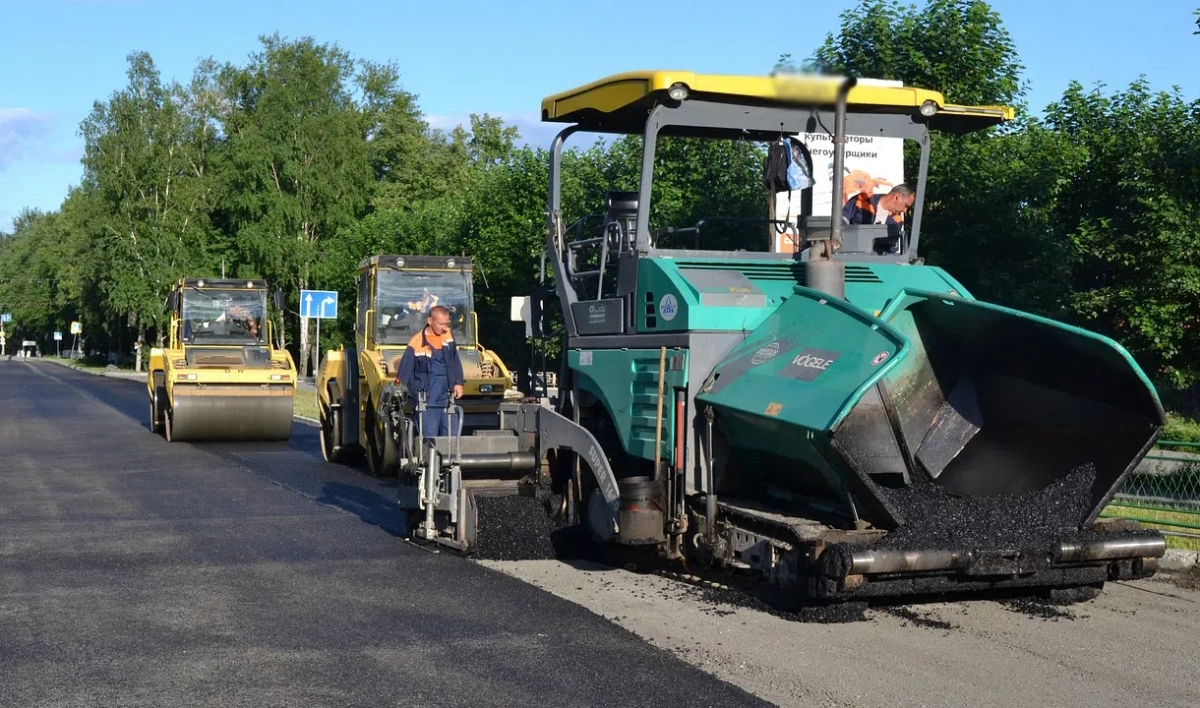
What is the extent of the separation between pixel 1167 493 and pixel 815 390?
4.86 metres

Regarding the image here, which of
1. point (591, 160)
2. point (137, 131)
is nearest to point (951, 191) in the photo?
point (591, 160)

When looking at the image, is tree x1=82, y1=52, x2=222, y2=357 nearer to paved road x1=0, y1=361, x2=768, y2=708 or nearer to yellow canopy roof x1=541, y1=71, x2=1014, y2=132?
paved road x1=0, y1=361, x2=768, y2=708

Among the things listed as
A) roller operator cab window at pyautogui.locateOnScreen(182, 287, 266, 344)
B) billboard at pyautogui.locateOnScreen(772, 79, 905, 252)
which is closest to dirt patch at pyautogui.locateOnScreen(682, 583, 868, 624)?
billboard at pyautogui.locateOnScreen(772, 79, 905, 252)

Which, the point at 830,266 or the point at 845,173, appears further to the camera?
the point at 845,173

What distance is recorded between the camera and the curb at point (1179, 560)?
9.14 m

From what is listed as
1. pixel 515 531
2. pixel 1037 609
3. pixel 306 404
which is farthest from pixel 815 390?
pixel 306 404

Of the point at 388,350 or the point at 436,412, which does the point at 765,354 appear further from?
the point at 388,350

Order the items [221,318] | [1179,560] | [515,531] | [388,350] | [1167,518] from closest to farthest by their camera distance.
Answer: [1179,560] → [515,531] → [1167,518] → [388,350] → [221,318]

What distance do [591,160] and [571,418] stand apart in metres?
11.1

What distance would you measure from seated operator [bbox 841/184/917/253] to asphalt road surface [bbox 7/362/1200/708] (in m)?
2.36

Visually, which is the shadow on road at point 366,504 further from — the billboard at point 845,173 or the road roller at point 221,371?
the road roller at point 221,371

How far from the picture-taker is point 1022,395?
7.23m

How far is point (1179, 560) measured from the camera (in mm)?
9195

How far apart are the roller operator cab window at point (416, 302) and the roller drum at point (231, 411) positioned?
453 cm
